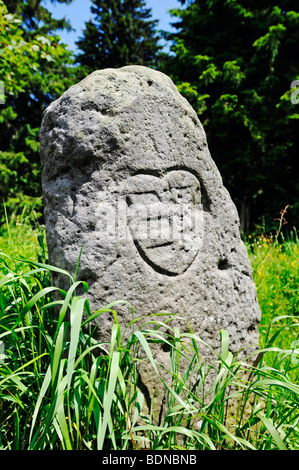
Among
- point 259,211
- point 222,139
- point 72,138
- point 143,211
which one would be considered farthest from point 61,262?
point 259,211

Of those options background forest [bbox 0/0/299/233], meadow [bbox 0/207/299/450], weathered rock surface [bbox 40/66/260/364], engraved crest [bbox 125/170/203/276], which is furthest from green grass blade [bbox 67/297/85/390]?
background forest [bbox 0/0/299/233]

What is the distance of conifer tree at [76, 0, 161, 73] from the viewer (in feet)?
48.0

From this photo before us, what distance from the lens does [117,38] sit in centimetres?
1489

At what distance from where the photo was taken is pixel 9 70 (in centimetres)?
524

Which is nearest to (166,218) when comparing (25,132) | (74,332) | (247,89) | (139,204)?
(139,204)

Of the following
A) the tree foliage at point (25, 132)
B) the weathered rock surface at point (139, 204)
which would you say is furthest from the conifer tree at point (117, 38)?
the weathered rock surface at point (139, 204)

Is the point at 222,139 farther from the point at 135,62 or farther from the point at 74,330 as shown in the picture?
the point at 135,62

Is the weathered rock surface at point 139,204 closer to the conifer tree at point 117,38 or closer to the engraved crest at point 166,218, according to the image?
the engraved crest at point 166,218

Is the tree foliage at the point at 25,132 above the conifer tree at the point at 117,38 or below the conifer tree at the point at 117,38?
below

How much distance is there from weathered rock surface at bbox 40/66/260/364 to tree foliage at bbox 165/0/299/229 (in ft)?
18.4

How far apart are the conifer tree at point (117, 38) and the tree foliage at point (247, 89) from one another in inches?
253

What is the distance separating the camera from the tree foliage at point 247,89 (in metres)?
7.41

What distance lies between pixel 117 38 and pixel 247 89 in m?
9.51
